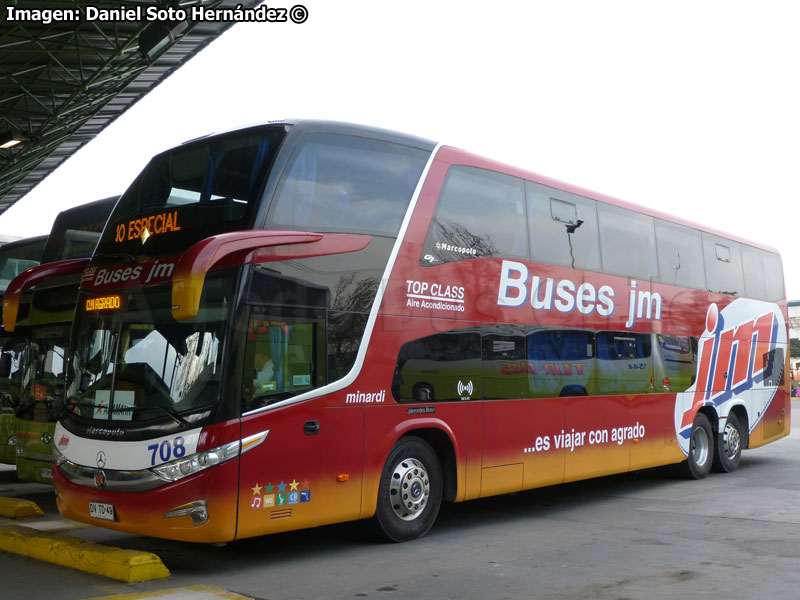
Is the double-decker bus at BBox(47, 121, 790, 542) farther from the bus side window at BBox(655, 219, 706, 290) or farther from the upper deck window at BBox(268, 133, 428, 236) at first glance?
the bus side window at BBox(655, 219, 706, 290)

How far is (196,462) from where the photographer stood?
6.61m

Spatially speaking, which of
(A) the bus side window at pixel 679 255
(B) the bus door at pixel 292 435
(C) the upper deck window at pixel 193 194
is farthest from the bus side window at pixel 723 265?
Result: (C) the upper deck window at pixel 193 194

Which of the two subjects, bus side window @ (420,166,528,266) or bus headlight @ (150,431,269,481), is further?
bus side window @ (420,166,528,266)

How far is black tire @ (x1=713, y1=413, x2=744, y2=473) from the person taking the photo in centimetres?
1384

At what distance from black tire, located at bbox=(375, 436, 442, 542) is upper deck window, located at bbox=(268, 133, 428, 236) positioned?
7.19ft

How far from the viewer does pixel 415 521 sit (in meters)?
8.32

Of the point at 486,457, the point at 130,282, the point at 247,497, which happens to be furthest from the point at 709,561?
the point at 130,282

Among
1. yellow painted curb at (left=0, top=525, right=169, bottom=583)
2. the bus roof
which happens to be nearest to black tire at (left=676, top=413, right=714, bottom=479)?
the bus roof

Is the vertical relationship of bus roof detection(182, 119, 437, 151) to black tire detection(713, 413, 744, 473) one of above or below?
above

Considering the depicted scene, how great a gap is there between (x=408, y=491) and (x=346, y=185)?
9.99 feet

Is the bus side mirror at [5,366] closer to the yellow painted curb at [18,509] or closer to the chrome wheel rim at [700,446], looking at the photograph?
the yellow painted curb at [18,509]

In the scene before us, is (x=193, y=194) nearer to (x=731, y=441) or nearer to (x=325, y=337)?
(x=325, y=337)

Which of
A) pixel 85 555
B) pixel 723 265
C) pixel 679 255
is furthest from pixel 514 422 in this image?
pixel 723 265

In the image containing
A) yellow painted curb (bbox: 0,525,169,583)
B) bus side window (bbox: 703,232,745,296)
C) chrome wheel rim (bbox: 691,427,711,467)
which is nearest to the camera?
yellow painted curb (bbox: 0,525,169,583)
